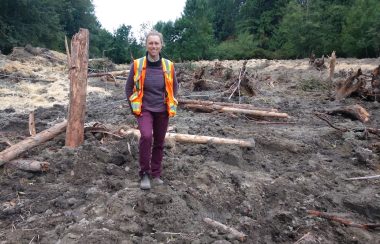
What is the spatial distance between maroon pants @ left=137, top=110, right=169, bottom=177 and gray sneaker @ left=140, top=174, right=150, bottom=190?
59mm

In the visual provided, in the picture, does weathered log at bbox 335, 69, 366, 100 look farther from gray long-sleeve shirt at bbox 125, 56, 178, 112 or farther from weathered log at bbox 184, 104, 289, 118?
gray long-sleeve shirt at bbox 125, 56, 178, 112

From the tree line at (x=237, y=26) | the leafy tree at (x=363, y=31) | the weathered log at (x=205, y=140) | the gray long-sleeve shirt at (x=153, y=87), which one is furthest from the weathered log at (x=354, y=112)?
the leafy tree at (x=363, y=31)

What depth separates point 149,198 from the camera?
13.9 ft

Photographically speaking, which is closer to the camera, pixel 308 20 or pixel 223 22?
pixel 308 20

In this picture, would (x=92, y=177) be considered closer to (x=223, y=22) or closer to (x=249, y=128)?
(x=249, y=128)

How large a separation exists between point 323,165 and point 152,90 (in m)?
2.88

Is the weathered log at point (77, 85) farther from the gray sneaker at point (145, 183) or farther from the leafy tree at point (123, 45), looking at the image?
the leafy tree at point (123, 45)

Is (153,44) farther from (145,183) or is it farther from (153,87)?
(145,183)

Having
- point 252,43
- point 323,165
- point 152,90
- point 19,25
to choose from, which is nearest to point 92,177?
point 152,90

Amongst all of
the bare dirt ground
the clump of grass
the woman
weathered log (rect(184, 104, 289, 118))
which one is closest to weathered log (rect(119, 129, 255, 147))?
the bare dirt ground

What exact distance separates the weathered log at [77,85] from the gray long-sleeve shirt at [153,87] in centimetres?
144

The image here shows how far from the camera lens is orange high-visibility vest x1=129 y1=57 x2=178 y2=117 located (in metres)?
4.34

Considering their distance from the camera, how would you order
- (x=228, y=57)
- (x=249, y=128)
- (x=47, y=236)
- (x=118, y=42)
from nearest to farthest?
(x=47, y=236), (x=249, y=128), (x=118, y=42), (x=228, y=57)

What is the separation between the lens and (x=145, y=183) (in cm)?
445
